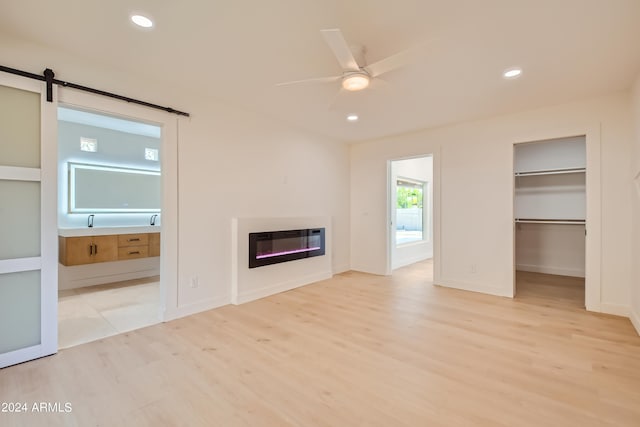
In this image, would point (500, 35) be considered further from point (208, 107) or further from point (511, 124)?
point (208, 107)

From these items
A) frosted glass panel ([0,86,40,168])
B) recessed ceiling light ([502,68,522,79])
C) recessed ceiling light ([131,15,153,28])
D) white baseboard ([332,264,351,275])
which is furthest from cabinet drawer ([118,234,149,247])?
recessed ceiling light ([502,68,522,79])

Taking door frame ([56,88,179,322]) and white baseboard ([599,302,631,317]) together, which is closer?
Result: door frame ([56,88,179,322])

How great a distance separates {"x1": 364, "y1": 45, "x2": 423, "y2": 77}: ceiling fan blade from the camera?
6.31ft

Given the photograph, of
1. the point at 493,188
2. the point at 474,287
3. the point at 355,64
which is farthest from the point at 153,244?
the point at 493,188

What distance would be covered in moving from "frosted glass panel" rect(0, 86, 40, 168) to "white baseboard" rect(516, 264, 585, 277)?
24.2ft

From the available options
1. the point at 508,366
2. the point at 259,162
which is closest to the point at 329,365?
the point at 508,366

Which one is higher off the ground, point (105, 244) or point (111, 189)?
point (111, 189)

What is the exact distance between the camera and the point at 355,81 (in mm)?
2336

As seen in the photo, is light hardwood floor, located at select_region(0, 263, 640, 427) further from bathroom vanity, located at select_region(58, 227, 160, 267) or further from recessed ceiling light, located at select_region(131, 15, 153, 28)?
recessed ceiling light, located at select_region(131, 15, 153, 28)

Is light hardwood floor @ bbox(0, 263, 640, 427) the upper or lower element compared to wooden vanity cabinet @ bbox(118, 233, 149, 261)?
lower

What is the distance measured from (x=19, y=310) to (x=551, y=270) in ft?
24.5

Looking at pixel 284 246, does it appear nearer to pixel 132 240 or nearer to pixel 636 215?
pixel 132 240

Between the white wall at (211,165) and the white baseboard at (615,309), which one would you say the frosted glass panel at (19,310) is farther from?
the white baseboard at (615,309)

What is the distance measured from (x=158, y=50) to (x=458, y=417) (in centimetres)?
345
